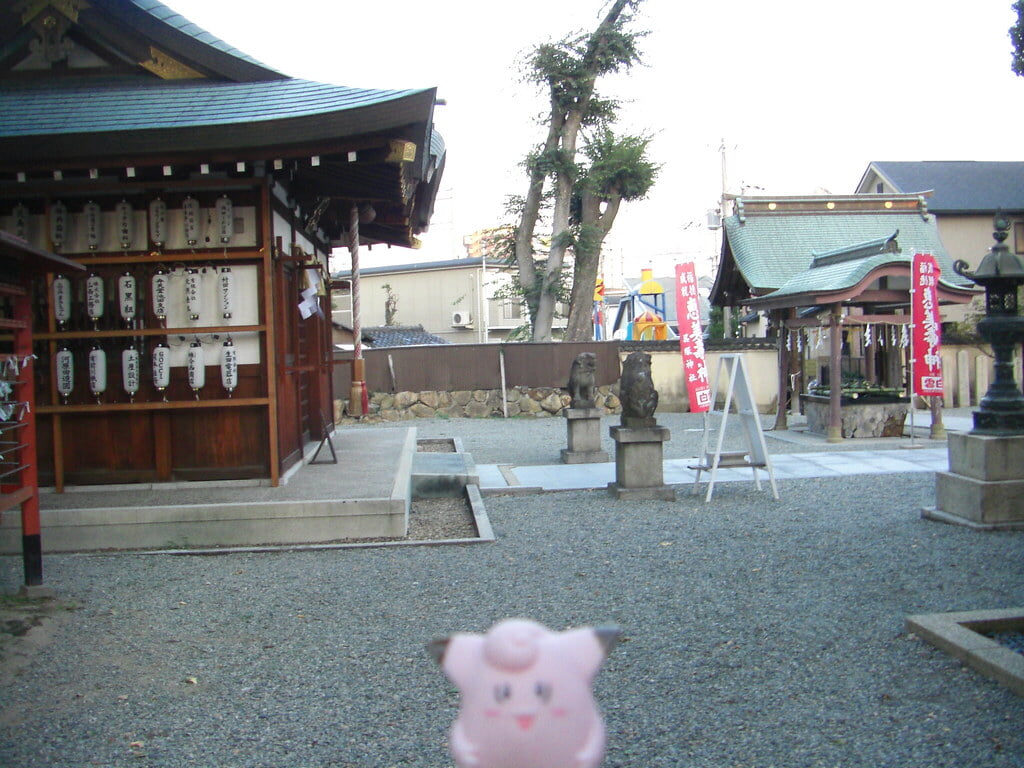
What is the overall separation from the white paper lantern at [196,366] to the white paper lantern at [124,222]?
3.42ft

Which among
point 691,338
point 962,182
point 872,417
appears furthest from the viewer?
point 962,182

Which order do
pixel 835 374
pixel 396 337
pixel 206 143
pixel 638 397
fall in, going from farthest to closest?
pixel 396 337 → pixel 835 374 → pixel 638 397 → pixel 206 143

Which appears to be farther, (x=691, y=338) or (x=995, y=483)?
(x=691, y=338)

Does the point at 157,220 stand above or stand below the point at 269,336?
above

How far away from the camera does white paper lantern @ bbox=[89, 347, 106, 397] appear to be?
715cm

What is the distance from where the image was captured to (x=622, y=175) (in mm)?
21672

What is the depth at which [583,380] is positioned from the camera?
38.7ft

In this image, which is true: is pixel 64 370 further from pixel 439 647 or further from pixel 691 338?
pixel 691 338

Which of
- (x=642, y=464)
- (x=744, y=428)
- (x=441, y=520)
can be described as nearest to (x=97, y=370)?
(x=441, y=520)

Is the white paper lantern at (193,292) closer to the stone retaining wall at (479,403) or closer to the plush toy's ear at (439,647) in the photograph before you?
the plush toy's ear at (439,647)

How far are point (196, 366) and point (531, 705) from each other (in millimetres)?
6482

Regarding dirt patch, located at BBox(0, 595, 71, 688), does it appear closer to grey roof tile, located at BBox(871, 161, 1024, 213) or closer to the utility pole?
the utility pole

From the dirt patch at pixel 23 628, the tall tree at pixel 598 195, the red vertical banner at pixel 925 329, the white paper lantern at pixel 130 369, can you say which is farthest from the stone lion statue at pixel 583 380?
the tall tree at pixel 598 195

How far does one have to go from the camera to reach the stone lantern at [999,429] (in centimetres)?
663
